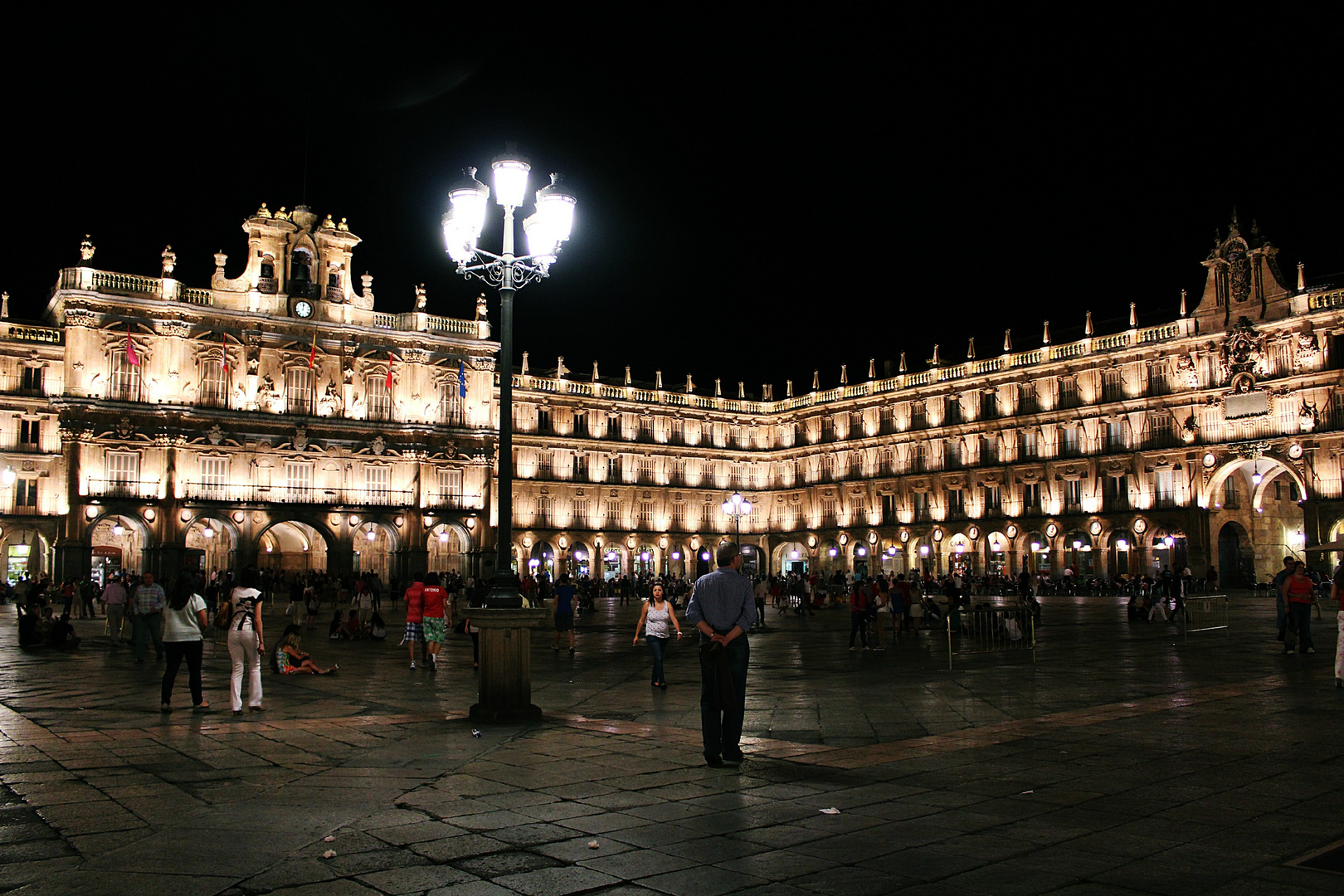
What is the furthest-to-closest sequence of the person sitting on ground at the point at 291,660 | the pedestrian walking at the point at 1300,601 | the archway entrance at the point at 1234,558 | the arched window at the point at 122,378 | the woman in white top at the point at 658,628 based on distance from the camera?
the archway entrance at the point at 1234,558
the arched window at the point at 122,378
the pedestrian walking at the point at 1300,601
the person sitting on ground at the point at 291,660
the woman in white top at the point at 658,628

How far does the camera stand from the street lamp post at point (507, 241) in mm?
10906

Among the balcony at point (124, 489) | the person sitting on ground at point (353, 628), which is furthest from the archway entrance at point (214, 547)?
the person sitting on ground at point (353, 628)

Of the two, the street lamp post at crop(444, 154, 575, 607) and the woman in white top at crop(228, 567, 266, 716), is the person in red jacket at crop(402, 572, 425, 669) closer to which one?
the street lamp post at crop(444, 154, 575, 607)

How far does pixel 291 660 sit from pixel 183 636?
448 centimetres

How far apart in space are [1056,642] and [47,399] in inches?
1740

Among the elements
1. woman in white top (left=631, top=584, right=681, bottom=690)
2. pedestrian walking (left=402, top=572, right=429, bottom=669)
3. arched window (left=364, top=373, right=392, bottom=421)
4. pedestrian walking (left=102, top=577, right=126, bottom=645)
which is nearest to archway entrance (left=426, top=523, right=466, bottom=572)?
arched window (left=364, top=373, right=392, bottom=421)

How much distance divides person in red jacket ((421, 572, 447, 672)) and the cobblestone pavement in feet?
6.98

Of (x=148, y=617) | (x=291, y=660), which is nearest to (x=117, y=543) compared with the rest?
(x=148, y=617)

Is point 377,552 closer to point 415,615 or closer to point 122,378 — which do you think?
point 122,378

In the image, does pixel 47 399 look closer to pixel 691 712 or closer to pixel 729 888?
pixel 691 712

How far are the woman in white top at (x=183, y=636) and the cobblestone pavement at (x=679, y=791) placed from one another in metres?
0.44

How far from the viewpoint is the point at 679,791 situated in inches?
282

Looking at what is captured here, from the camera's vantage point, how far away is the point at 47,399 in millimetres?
47312

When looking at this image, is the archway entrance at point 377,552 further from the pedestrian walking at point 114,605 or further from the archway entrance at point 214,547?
the pedestrian walking at point 114,605
